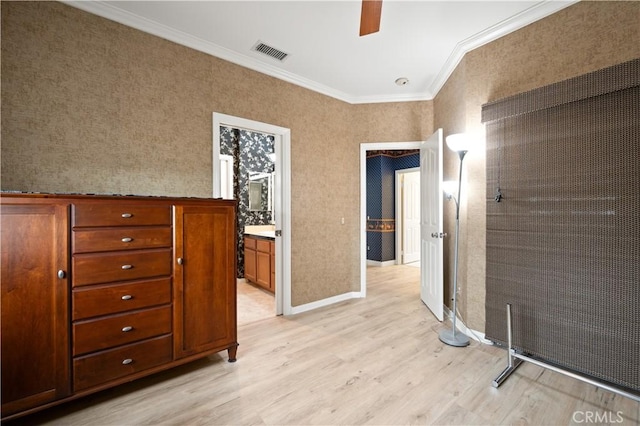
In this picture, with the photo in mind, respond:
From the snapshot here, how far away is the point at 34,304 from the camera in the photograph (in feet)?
5.16

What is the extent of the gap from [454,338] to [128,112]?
3.49 metres

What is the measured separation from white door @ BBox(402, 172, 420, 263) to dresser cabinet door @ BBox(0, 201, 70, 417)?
611 cm

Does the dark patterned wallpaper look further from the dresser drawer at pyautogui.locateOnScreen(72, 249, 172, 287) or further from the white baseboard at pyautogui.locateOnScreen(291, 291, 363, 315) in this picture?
the dresser drawer at pyautogui.locateOnScreen(72, 249, 172, 287)

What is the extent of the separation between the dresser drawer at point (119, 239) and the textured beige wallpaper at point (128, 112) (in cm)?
61

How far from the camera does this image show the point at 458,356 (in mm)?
2418

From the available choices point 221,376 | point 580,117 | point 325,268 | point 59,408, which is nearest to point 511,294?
point 580,117

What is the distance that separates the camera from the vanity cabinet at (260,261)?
4.01 meters

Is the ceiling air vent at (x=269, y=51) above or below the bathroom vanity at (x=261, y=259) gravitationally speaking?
above

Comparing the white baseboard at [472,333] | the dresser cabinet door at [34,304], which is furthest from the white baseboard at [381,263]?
the dresser cabinet door at [34,304]

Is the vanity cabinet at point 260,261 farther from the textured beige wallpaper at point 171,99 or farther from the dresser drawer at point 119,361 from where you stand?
the dresser drawer at point 119,361

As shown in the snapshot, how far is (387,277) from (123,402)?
4.32 meters

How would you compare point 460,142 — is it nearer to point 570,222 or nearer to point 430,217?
point 570,222

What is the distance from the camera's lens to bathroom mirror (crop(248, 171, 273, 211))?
511cm

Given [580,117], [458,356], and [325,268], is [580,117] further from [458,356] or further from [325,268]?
[325,268]
